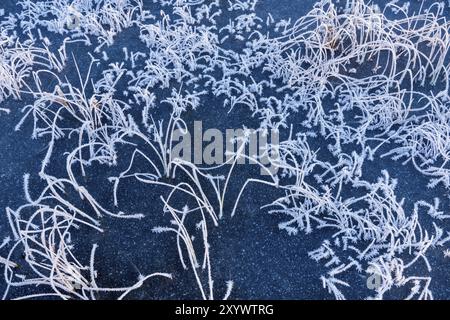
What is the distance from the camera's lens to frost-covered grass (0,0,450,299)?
6.82ft

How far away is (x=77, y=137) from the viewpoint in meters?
2.63

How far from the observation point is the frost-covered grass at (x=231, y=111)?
208 cm

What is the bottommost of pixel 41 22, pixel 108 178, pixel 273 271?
pixel 273 271

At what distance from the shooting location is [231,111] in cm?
274

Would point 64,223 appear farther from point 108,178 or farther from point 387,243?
point 387,243

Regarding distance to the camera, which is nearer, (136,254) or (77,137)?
(136,254)
